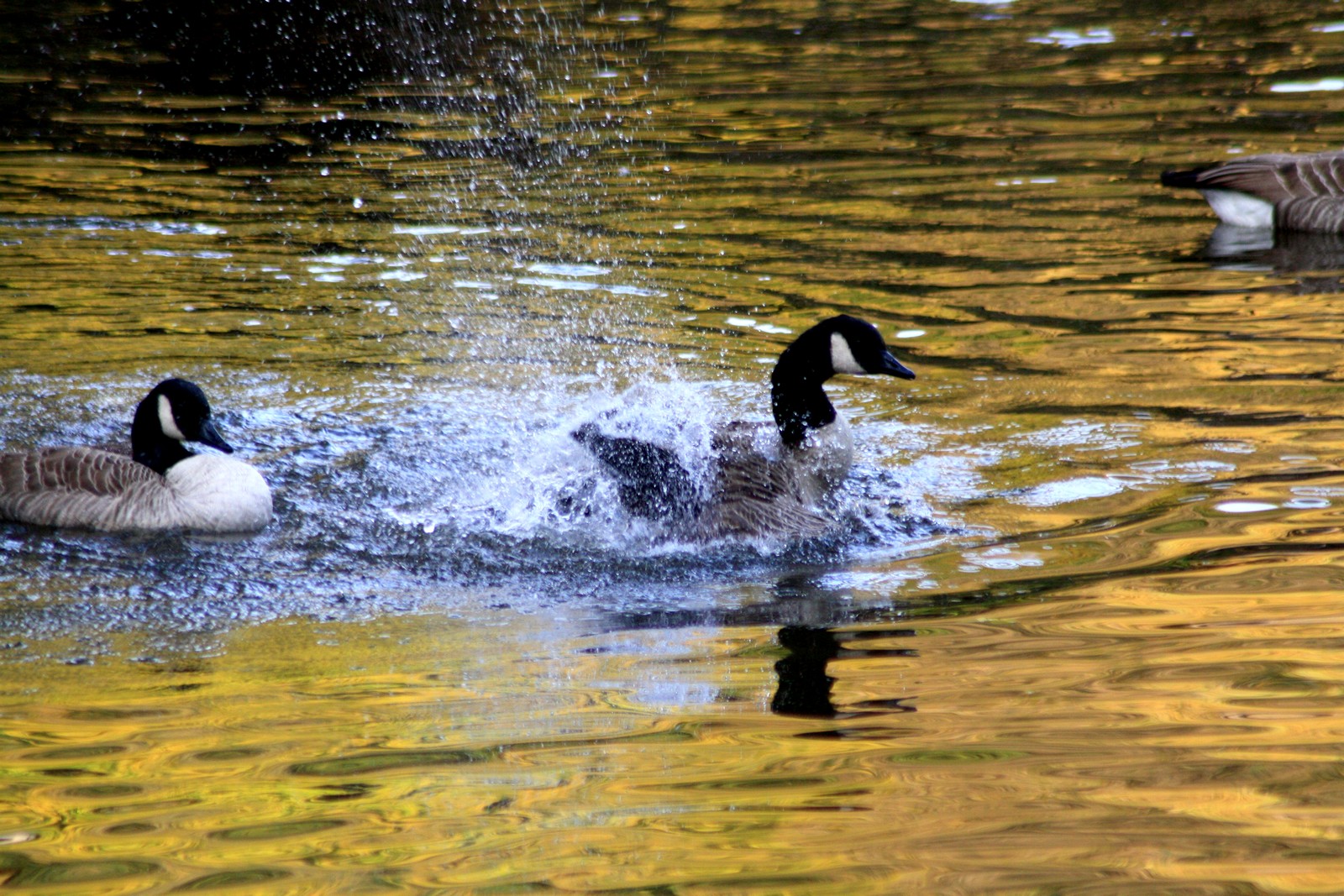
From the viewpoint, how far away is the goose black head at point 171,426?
27.3 feet

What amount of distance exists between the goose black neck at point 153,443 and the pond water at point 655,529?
569 mm

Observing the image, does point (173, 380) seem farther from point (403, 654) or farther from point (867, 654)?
point (867, 654)

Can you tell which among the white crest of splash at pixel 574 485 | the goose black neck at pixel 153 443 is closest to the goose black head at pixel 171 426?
the goose black neck at pixel 153 443

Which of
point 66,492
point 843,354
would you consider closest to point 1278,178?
point 843,354

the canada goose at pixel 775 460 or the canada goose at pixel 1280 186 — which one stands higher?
the canada goose at pixel 1280 186

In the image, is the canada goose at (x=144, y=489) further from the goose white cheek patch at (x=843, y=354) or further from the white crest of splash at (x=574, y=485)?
the goose white cheek patch at (x=843, y=354)

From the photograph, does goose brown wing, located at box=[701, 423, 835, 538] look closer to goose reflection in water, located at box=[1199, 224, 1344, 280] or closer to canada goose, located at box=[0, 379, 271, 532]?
canada goose, located at box=[0, 379, 271, 532]

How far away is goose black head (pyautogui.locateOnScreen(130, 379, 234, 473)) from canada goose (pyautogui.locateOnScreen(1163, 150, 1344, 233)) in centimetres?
883

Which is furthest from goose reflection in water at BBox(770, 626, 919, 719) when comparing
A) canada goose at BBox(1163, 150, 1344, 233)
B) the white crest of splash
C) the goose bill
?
canada goose at BBox(1163, 150, 1344, 233)

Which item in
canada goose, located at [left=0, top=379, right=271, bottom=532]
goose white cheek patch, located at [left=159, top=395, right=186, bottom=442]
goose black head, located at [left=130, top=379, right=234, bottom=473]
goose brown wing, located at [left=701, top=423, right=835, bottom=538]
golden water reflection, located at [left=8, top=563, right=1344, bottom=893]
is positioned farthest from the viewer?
goose white cheek patch, located at [left=159, top=395, right=186, bottom=442]

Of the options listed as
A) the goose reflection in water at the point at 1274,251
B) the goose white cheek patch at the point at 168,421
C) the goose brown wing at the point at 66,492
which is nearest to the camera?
the goose brown wing at the point at 66,492

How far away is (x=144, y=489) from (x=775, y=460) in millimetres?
3233

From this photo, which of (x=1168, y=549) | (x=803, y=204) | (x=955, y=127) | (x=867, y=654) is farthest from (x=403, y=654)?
(x=955, y=127)

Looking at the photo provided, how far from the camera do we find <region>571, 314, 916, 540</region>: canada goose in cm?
795
